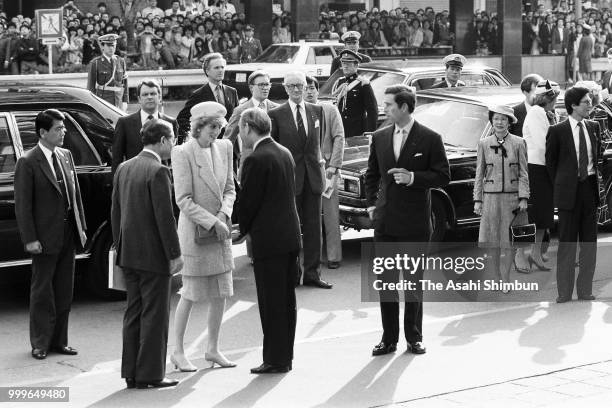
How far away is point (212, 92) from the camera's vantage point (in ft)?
43.0

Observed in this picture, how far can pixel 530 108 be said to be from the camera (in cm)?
1176

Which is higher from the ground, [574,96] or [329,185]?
[574,96]

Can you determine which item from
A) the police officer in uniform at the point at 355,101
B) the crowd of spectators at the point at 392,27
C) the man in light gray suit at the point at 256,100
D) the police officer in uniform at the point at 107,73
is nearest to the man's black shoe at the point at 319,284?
the man in light gray suit at the point at 256,100

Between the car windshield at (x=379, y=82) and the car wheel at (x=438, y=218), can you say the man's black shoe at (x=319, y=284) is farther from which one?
the car windshield at (x=379, y=82)

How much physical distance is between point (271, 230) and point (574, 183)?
344cm

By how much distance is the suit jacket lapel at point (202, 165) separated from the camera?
812cm

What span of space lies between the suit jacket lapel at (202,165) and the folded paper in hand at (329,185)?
346cm

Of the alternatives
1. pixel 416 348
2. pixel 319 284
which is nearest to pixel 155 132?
pixel 416 348

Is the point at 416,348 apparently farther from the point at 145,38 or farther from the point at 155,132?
the point at 145,38

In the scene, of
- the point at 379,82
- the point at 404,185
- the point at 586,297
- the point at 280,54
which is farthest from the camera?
the point at 280,54

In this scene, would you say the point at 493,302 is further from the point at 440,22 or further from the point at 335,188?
the point at 440,22

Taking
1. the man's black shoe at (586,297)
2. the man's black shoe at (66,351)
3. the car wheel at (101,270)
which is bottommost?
the man's black shoe at (586,297)

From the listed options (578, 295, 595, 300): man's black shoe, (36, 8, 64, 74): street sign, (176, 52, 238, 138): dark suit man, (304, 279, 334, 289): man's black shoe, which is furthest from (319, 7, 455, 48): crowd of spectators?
(578, 295, 595, 300): man's black shoe

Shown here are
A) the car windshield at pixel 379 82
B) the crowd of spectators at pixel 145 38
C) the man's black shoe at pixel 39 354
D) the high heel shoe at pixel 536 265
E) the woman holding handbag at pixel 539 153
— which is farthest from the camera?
the crowd of spectators at pixel 145 38
